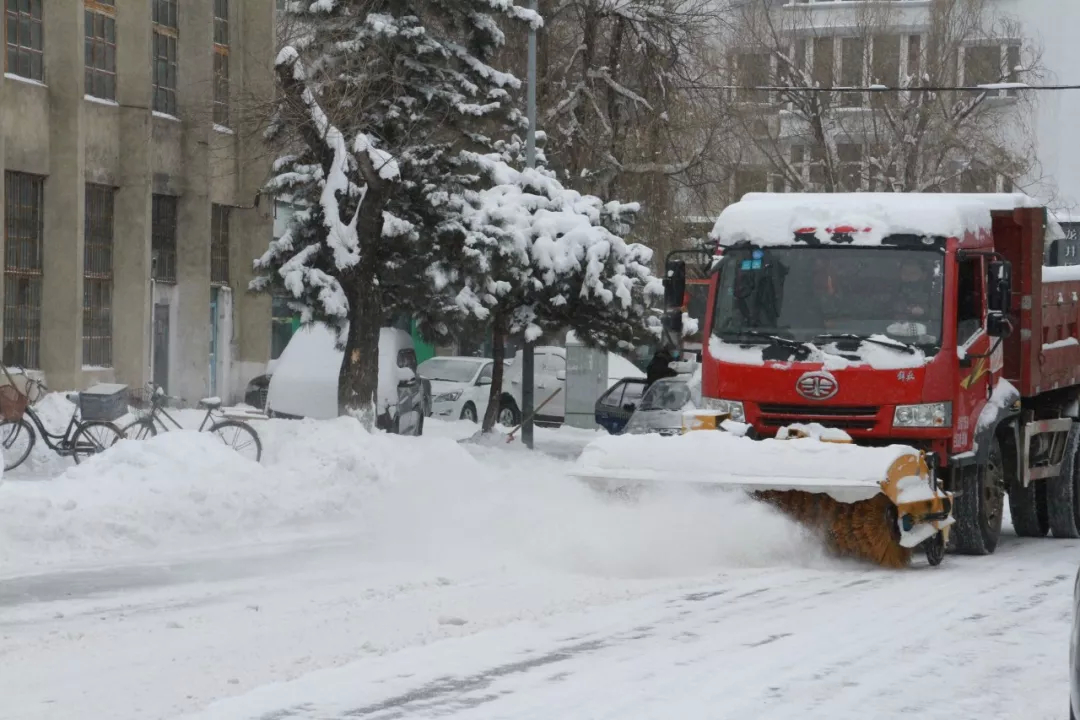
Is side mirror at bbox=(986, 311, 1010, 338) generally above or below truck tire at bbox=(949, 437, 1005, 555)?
above

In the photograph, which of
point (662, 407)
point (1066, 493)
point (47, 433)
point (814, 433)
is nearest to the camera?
point (814, 433)

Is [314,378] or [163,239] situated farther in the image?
[163,239]

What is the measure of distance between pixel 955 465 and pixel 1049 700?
5.93 meters

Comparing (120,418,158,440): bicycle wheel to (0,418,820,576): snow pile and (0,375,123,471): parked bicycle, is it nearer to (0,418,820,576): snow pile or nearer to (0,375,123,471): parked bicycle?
(0,375,123,471): parked bicycle

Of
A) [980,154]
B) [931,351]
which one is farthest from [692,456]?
[980,154]

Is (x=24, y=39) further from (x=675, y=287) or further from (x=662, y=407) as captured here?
(x=675, y=287)

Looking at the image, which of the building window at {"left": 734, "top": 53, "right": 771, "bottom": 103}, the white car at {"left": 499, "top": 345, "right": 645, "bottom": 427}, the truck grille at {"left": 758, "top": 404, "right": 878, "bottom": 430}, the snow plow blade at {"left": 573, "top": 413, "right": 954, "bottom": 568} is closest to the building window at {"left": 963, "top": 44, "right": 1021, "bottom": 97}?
the building window at {"left": 734, "top": 53, "right": 771, "bottom": 103}

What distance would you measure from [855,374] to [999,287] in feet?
4.49

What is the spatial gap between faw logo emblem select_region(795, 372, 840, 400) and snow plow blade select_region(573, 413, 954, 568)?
0.32 metres

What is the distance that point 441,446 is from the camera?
789 inches

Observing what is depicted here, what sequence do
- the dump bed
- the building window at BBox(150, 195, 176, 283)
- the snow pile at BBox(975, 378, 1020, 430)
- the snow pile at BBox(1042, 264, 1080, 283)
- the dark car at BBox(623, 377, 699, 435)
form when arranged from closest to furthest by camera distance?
the snow pile at BBox(975, 378, 1020, 430) → the dump bed → the snow pile at BBox(1042, 264, 1080, 283) → the dark car at BBox(623, 377, 699, 435) → the building window at BBox(150, 195, 176, 283)

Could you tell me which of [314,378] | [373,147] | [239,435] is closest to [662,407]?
[314,378]

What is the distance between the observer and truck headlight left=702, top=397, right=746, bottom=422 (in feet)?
44.6

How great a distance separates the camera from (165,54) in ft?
114
